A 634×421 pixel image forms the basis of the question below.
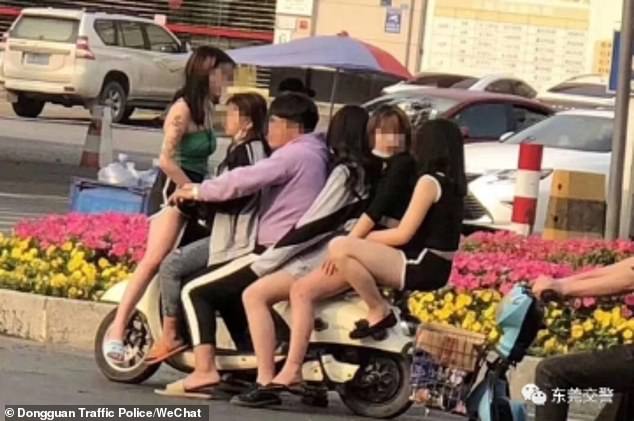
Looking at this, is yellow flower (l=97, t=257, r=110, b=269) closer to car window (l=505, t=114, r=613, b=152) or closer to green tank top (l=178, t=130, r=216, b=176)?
green tank top (l=178, t=130, r=216, b=176)

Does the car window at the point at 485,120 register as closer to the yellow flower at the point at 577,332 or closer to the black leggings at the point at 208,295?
the yellow flower at the point at 577,332

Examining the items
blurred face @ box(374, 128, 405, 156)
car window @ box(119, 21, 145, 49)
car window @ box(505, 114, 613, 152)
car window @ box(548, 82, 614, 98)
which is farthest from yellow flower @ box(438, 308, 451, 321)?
car window @ box(119, 21, 145, 49)

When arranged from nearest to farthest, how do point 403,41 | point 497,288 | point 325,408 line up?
point 325,408 < point 497,288 < point 403,41

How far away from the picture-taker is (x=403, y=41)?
3859cm

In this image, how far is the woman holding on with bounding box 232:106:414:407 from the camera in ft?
27.8

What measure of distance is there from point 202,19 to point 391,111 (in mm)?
30999

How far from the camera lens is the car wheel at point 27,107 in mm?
30797

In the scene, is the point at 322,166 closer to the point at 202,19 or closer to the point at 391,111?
the point at 391,111

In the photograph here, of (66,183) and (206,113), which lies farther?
(66,183)

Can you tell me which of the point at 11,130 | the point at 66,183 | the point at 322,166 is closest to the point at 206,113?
the point at 322,166

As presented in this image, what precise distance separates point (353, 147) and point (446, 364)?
194cm

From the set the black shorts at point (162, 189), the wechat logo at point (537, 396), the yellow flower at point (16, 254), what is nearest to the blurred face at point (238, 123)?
the black shorts at point (162, 189)

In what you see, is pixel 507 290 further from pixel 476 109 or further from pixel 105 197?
pixel 476 109

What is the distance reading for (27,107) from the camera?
3092 centimetres
